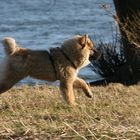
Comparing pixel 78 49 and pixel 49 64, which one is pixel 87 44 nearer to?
pixel 78 49

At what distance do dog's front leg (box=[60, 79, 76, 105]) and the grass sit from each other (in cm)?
10

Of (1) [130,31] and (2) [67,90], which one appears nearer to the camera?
(2) [67,90]

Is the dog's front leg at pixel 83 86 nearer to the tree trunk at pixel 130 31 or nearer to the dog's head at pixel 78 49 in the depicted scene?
the dog's head at pixel 78 49

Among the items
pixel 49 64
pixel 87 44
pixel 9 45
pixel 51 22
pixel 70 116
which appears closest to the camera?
pixel 70 116

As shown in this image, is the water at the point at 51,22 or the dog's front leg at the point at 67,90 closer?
the dog's front leg at the point at 67,90

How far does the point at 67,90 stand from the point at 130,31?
512 centimetres

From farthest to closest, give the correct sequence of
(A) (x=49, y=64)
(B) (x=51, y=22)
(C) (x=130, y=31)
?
(B) (x=51, y=22)
(C) (x=130, y=31)
(A) (x=49, y=64)

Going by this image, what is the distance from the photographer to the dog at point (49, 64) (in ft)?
28.4

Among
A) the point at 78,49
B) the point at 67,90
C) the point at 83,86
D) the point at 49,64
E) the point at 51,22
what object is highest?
the point at 78,49

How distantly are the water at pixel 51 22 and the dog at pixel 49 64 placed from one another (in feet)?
25.2

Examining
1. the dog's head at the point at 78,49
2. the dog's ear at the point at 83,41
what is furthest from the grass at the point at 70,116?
the dog's ear at the point at 83,41

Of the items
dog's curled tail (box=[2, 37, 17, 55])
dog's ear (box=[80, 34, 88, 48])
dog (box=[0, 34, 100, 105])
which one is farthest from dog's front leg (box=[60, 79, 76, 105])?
dog's curled tail (box=[2, 37, 17, 55])

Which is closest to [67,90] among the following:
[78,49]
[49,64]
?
[49,64]

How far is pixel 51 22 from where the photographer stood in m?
30.1
